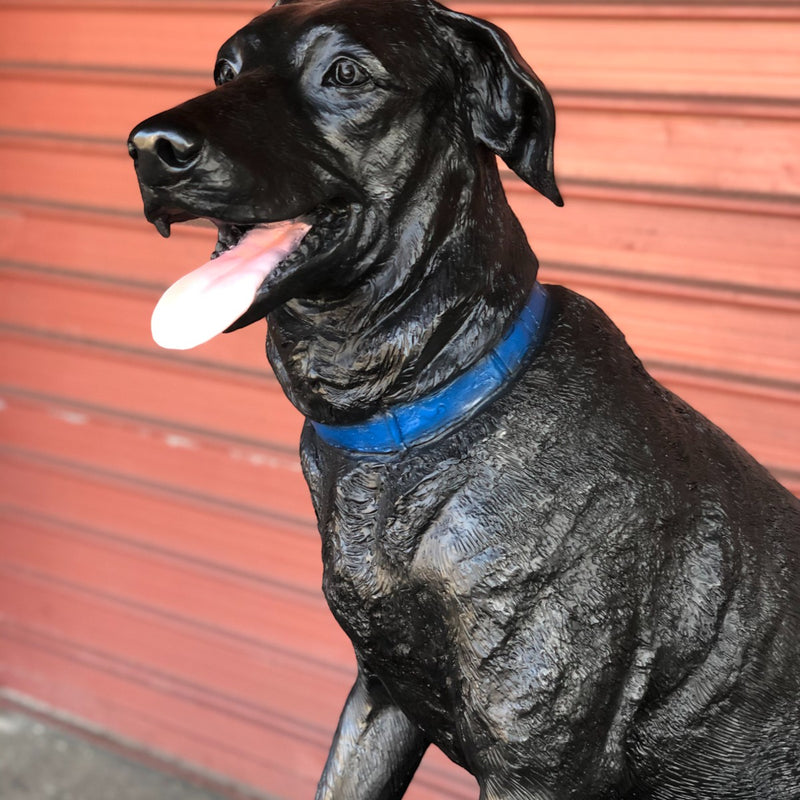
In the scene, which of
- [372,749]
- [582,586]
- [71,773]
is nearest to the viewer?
[582,586]

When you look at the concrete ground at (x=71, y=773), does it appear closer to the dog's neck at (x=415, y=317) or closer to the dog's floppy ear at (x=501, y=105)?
the dog's neck at (x=415, y=317)

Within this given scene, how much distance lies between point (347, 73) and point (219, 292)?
0.25 m

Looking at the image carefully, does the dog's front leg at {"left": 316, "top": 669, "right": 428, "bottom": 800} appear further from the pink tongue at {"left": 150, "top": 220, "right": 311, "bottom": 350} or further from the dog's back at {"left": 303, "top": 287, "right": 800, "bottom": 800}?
the pink tongue at {"left": 150, "top": 220, "right": 311, "bottom": 350}

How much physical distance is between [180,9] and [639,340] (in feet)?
5.24

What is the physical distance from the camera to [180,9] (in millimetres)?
3256

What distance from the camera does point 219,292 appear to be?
107cm

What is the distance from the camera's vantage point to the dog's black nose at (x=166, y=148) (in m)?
1.01

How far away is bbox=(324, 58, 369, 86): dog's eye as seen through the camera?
1.11 m

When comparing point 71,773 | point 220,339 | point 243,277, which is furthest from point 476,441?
point 71,773

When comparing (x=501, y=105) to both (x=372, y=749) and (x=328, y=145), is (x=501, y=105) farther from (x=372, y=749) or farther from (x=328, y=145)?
(x=372, y=749)

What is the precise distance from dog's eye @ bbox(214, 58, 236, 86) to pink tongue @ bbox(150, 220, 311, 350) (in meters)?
0.21

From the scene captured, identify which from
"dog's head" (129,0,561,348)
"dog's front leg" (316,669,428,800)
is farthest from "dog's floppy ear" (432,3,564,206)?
"dog's front leg" (316,669,428,800)

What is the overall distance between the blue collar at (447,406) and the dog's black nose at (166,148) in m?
0.33

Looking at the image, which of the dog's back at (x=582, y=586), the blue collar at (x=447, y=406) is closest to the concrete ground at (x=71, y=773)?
the dog's back at (x=582, y=586)
